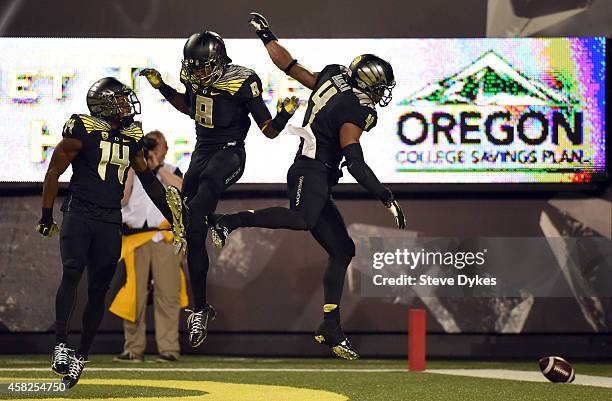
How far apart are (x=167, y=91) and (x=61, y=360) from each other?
5.14 ft

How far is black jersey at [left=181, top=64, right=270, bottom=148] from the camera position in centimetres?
663

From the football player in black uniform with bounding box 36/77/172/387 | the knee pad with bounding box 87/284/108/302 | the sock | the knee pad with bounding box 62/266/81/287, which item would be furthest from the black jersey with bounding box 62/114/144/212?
the sock

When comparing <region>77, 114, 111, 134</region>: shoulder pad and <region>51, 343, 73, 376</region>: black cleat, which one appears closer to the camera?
<region>51, 343, 73, 376</region>: black cleat

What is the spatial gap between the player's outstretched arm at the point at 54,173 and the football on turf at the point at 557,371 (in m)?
3.29

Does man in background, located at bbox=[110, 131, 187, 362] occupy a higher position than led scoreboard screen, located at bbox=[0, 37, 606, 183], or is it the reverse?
led scoreboard screen, located at bbox=[0, 37, 606, 183]

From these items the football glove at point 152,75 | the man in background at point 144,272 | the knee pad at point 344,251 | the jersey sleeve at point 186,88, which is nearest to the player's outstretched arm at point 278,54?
the jersey sleeve at point 186,88

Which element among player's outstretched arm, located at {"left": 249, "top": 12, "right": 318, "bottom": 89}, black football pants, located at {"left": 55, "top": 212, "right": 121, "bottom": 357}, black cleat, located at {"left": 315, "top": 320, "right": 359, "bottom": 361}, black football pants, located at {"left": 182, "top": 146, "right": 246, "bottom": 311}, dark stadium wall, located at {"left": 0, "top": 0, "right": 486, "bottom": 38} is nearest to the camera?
black football pants, located at {"left": 182, "top": 146, "right": 246, "bottom": 311}

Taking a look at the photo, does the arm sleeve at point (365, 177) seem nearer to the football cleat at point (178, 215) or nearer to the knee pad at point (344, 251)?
the knee pad at point (344, 251)

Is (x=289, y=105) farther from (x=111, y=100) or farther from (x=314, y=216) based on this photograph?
(x=111, y=100)

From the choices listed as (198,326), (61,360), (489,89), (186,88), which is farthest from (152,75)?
(489,89)

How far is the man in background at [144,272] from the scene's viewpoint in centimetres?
930

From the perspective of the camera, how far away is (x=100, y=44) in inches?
405

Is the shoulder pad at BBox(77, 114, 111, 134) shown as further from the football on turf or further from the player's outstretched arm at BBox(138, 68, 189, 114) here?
the football on turf

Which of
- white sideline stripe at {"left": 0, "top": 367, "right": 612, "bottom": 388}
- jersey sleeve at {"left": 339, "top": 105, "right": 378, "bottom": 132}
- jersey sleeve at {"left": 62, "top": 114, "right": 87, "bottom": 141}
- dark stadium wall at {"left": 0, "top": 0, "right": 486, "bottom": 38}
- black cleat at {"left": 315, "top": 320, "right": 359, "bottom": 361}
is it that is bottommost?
white sideline stripe at {"left": 0, "top": 367, "right": 612, "bottom": 388}
